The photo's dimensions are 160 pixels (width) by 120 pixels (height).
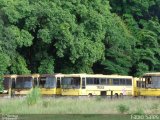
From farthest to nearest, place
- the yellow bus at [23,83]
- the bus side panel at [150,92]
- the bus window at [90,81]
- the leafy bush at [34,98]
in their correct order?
the yellow bus at [23,83] < the bus window at [90,81] < the bus side panel at [150,92] < the leafy bush at [34,98]

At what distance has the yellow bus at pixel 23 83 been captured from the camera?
160 feet

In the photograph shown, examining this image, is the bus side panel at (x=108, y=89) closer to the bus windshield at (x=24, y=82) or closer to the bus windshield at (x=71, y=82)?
the bus windshield at (x=71, y=82)

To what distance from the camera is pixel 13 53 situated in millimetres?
50625

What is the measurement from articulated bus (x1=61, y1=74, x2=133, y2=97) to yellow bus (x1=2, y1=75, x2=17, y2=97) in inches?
193

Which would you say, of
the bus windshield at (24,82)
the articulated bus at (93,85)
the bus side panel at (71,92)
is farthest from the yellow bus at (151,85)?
the bus windshield at (24,82)

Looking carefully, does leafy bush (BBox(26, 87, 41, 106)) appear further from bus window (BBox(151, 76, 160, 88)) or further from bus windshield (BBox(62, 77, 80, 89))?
bus window (BBox(151, 76, 160, 88))

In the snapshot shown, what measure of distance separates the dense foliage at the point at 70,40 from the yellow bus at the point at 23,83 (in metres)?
1.73

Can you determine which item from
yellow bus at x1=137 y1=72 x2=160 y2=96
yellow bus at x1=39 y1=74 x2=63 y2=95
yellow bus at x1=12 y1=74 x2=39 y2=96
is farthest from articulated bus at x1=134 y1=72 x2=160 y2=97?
yellow bus at x1=12 y1=74 x2=39 y2=96

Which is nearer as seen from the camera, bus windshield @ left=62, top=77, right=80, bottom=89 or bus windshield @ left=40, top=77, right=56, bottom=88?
bus windshield @ left=62, top=77, right=80, bottom=89

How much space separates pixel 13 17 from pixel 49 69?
20.8 feet

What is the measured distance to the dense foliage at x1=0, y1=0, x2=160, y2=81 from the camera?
5162 centimetres

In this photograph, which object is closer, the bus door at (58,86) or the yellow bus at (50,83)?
the yellow bus at (50,83)

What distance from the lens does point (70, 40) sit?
52875 millimetres

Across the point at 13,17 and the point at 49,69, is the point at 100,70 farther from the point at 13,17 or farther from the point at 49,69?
the point at 13,17
